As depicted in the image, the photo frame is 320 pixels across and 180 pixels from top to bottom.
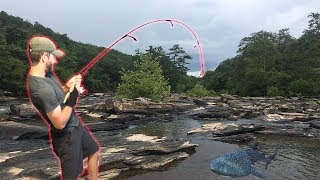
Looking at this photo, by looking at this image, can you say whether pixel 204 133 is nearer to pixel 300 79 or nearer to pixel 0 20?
pixel 300 79

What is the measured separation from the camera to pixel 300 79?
196 ft

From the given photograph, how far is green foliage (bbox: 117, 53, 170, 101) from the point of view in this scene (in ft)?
121

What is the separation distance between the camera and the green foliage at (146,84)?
37.0 metres

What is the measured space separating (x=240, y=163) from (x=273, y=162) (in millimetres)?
1686

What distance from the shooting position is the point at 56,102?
4328 mm

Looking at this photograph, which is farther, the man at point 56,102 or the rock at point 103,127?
the rock at point 103,127

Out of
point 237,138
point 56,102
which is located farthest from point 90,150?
point 237,138

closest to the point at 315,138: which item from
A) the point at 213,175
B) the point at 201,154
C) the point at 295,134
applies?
the point at 295,134

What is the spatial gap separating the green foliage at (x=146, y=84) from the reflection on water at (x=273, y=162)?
50.5ft

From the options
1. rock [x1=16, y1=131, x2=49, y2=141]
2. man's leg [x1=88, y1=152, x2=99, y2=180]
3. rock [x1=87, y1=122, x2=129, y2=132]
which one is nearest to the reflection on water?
rock [x1=87, y1=122, x2=129, y2=132]

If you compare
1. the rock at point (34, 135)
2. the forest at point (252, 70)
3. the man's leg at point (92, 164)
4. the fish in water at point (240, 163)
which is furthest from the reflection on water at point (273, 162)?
the forest at point (252, 70)

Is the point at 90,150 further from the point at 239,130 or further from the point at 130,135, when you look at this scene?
the point at 239,130

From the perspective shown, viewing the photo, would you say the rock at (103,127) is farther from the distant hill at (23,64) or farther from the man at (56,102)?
the distant hill at (23,64)

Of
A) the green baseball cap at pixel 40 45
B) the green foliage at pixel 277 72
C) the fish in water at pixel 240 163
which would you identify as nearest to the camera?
the green baseball cap at pixel 40 45
